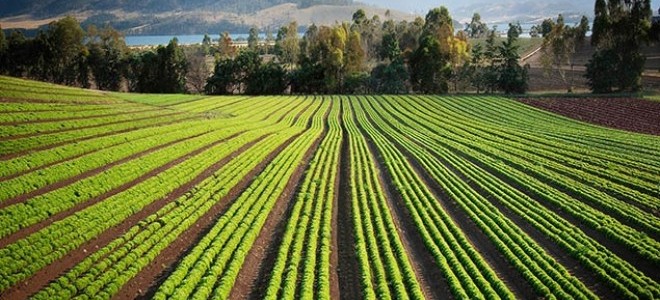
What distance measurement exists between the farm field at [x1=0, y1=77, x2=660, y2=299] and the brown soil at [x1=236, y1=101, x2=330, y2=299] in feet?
0.32

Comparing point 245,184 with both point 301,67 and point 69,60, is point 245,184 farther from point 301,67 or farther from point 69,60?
point 69,60

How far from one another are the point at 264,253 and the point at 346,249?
3.67 metres

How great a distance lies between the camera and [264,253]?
21438 mm

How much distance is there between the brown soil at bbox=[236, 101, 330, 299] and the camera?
60.2ft

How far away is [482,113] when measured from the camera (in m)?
62.3

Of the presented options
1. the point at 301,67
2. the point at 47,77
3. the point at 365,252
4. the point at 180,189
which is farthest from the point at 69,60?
the point at 365,252

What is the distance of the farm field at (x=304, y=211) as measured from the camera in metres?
18.4

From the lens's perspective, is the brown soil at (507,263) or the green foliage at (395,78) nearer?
the brown soil at (507,263)

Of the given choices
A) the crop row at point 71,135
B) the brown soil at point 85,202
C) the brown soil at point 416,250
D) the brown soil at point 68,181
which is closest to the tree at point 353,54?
the crop row at point 71,135

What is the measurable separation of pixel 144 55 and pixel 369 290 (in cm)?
9053

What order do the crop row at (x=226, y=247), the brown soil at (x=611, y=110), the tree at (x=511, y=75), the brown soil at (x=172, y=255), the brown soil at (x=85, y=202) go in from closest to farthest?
1. the crop row at (x=226, y=247)
2. the brown soil at (x=172, y=255)
3. the brown soil at (x=85, y=202)
4. the brown soil at (x=611, y=110)
5. the tree at (x=511, y=75)

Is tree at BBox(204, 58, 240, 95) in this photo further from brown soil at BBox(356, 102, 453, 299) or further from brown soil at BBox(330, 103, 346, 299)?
brown soil at BBox(356, 102, 453, 299)

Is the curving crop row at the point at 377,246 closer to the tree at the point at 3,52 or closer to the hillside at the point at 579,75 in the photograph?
the hillside at the point at 579,75

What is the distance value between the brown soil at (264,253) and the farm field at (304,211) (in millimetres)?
97
